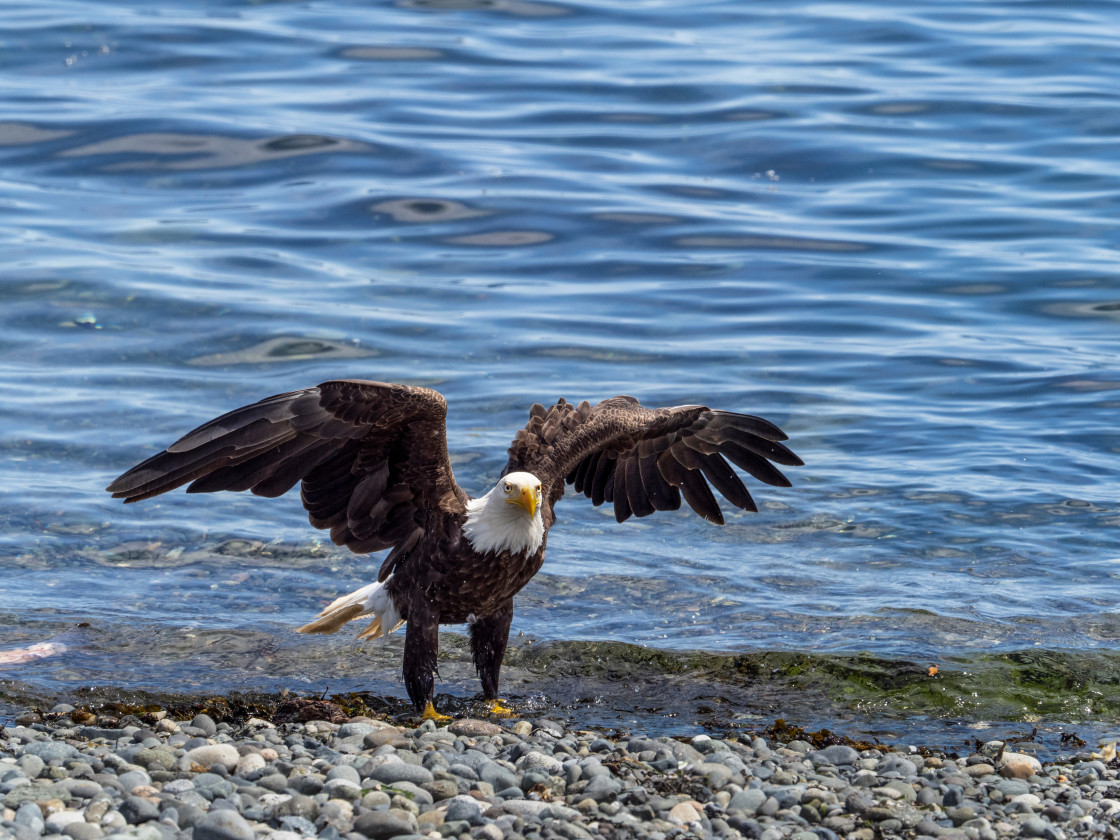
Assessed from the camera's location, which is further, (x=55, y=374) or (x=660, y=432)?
(x=55, y=374)

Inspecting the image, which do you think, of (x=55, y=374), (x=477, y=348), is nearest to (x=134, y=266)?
(x=55, y=374)

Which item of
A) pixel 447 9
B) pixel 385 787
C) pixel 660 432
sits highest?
pixel 447 9

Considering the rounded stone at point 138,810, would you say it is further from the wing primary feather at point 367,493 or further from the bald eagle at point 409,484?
the wing primary feather at point 367,493

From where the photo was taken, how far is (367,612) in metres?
6.65

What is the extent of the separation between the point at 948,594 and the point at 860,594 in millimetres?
471

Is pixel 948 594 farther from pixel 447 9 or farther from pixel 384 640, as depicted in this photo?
pixel 447 9

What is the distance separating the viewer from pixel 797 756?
5332 millimetres

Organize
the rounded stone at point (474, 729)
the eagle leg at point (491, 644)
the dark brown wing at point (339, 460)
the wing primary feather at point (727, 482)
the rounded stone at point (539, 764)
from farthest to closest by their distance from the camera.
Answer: the wing primary feather at point (727, 482)
the eagle leg at point (491, 644)
the dark brown wing at point (339, 460)
the rounded stone at point (474, 729)
the rounded stone at point (539, 764)

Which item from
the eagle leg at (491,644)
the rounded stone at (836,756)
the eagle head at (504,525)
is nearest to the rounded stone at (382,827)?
the rounded stone at (836,756)

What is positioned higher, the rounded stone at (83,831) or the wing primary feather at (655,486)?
the wing primary feather at (655,486)

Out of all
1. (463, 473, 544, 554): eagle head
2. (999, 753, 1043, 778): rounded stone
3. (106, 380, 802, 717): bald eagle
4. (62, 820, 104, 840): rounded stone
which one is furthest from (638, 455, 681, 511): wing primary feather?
(62, 820, 104, 840): rounded stone

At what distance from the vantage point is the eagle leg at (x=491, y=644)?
6.48 meters

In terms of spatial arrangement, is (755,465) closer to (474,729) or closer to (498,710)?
(498,710)

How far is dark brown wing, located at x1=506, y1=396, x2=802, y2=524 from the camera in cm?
704
